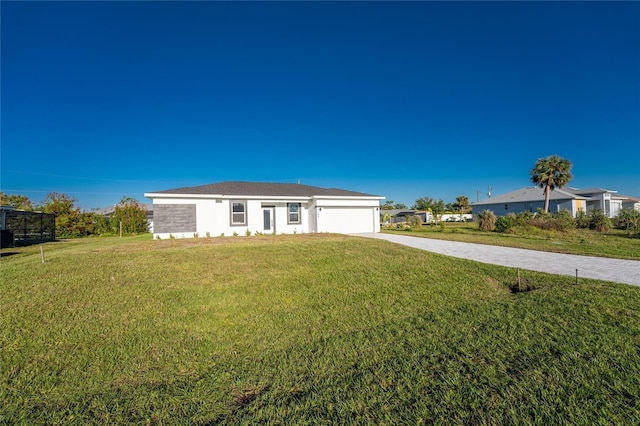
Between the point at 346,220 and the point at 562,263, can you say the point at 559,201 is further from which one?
the point at 562,263

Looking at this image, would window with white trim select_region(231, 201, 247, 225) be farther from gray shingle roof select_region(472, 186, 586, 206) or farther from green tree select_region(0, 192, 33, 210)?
gray shingle roof select_region(472, 186, 586, 206)

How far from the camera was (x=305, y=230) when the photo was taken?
754 inches

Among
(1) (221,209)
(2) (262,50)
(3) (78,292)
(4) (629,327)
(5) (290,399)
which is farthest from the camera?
(1) (221,209)

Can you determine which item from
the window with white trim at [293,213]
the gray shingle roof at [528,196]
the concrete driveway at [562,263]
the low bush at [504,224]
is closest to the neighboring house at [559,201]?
the gray shingle roof at [528,196]

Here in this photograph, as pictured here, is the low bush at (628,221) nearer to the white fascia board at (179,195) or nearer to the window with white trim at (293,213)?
the window with white trim at (293,213)

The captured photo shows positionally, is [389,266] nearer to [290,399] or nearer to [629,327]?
[629,327]

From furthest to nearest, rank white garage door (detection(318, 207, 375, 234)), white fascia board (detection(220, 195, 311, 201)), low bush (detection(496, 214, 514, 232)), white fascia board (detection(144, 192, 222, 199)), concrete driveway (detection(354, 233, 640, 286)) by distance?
1. low bush (detection(496, 214, 514, 232))
2. white garage door (detection(318, 207, 375, 234))
3. white fascia board (detection(220, 195, 311, 201))
4. white fascia board (detection(144, 192, 222, 199))
5. concrete driveway (detection(354, 233, 640, 286))

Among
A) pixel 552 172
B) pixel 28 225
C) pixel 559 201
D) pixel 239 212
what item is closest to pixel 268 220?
pixel 239 212

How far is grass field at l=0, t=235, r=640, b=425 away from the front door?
11.0m

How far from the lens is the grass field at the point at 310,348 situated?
265cm

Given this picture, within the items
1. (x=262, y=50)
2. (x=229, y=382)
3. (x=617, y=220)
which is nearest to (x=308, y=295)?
(x=229, y=382)

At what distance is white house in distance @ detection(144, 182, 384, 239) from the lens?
51.3ft

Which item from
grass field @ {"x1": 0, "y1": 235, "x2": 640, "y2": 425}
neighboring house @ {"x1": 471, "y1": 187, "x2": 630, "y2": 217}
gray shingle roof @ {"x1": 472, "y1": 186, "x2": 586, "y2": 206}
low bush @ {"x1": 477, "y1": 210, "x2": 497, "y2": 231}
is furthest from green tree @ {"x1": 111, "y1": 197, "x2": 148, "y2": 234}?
gray shingle roof @ {"x1": 472, "y1": 186, "x2": 586, "y2": 206}

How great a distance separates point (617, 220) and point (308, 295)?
2588 cm
